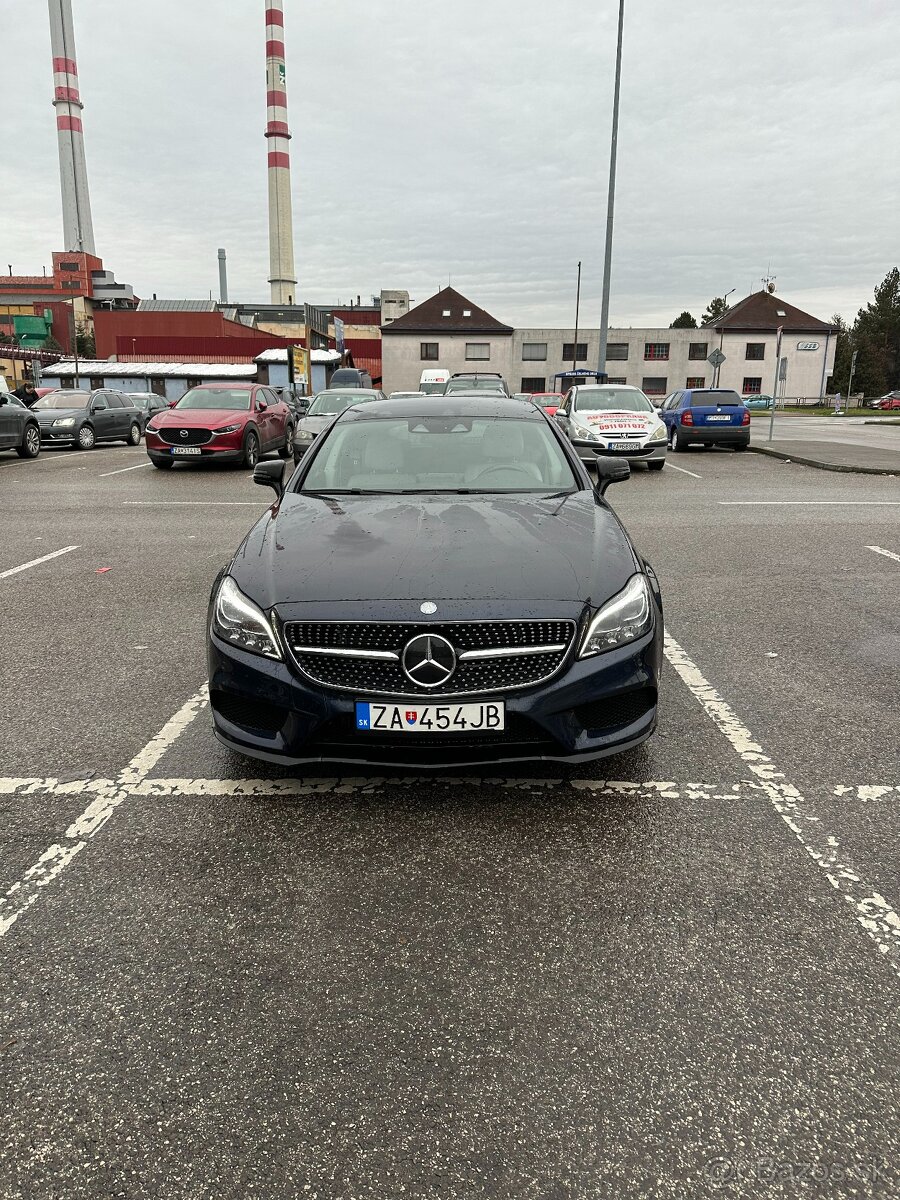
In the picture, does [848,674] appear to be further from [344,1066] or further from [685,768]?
[344,1066]

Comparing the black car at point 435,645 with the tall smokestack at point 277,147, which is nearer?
the black car at point 435,645

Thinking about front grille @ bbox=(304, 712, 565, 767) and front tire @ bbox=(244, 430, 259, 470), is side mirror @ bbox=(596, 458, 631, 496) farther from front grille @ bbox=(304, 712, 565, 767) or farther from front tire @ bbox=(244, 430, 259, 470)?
front tire @ bbox=(244, 430, 259, 470)

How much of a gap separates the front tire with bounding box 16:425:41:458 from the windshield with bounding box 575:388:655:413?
11669mm

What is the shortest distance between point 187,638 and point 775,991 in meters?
4.06

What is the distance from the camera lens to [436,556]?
329 centimetres

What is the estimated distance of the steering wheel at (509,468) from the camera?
440 centimetres

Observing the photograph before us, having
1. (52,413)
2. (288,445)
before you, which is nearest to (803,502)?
(288,445)

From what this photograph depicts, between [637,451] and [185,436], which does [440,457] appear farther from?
[185,436]

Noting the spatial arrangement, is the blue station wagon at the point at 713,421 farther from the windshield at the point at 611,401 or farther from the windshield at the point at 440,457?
the windshield at the point at 440,457

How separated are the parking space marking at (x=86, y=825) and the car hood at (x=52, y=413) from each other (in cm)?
1959

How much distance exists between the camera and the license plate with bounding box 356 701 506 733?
285 centimetres

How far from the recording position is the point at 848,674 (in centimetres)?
465

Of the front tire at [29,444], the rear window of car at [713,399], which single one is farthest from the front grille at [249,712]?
the rear window of car at [713,399]

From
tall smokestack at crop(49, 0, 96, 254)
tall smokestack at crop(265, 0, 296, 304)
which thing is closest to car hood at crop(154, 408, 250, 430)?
tall smokestack at crop(265, 0, 296, 304)
